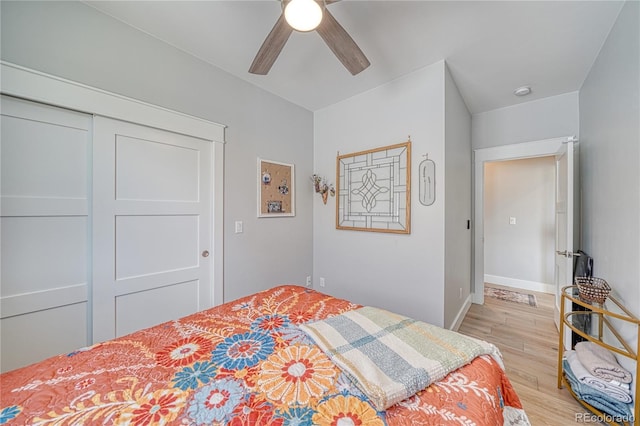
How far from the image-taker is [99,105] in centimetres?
168

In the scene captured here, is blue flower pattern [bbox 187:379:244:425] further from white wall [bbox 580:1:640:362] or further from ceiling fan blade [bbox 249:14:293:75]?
white wall [bbox 580:1:640:362]

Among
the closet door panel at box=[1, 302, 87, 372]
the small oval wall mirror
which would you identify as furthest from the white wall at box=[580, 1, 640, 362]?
the closet door panel at box=[1, 302, 87, 372]

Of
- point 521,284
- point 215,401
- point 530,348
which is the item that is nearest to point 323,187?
point 215,401

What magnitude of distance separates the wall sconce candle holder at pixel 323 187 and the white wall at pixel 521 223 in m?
3.06

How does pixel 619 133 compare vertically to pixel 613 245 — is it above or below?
above

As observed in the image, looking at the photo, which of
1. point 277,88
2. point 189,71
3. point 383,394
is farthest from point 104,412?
point 277,88

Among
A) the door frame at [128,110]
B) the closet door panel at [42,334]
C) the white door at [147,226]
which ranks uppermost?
the door frame at [128,110]

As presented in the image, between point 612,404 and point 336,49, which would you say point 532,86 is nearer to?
point 336,49

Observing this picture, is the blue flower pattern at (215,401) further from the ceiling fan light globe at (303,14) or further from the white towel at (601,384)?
the white towel at (601,384)

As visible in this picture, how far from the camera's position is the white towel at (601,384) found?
1412 mm

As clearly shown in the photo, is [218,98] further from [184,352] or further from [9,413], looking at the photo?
[9,413]

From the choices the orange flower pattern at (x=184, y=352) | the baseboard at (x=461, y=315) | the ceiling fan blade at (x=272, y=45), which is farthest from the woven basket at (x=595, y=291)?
the ceiling fan blade at (x=272, y=45)

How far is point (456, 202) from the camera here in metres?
2.62

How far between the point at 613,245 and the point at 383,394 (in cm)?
215
